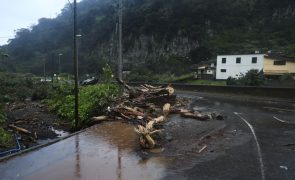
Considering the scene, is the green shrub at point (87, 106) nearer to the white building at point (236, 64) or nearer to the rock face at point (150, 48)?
the white building at point (236, 64)

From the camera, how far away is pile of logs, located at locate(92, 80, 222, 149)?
42.9 feet

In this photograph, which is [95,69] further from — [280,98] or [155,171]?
[155,171]

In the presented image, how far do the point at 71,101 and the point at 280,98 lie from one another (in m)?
17.2

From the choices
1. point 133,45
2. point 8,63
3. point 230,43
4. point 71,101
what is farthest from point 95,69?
point 71,101

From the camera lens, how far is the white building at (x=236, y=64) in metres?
72.1

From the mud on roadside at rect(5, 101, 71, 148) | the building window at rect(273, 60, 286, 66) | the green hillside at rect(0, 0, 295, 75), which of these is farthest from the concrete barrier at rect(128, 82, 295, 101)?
the green hillside at rect(0, 0, 295, 75)

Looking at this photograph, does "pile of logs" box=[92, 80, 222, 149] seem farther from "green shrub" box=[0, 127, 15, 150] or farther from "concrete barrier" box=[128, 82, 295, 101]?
"concrete barrier" box=[128, 82, 295, 101]

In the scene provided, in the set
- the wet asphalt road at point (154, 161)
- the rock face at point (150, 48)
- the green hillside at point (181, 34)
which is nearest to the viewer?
the wet asphalt road at point (154, 161)

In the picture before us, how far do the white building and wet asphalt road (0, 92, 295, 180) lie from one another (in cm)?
6028

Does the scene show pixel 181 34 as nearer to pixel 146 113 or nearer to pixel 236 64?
pixel 236 64

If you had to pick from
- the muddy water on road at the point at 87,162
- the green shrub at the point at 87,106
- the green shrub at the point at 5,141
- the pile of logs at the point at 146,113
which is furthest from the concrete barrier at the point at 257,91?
the green shrub at the point at 5,141

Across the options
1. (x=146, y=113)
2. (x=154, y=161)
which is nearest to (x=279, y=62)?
(x=146, y=113)

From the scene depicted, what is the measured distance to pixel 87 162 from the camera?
33.7ft

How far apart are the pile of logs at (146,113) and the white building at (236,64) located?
5140 centimetres
